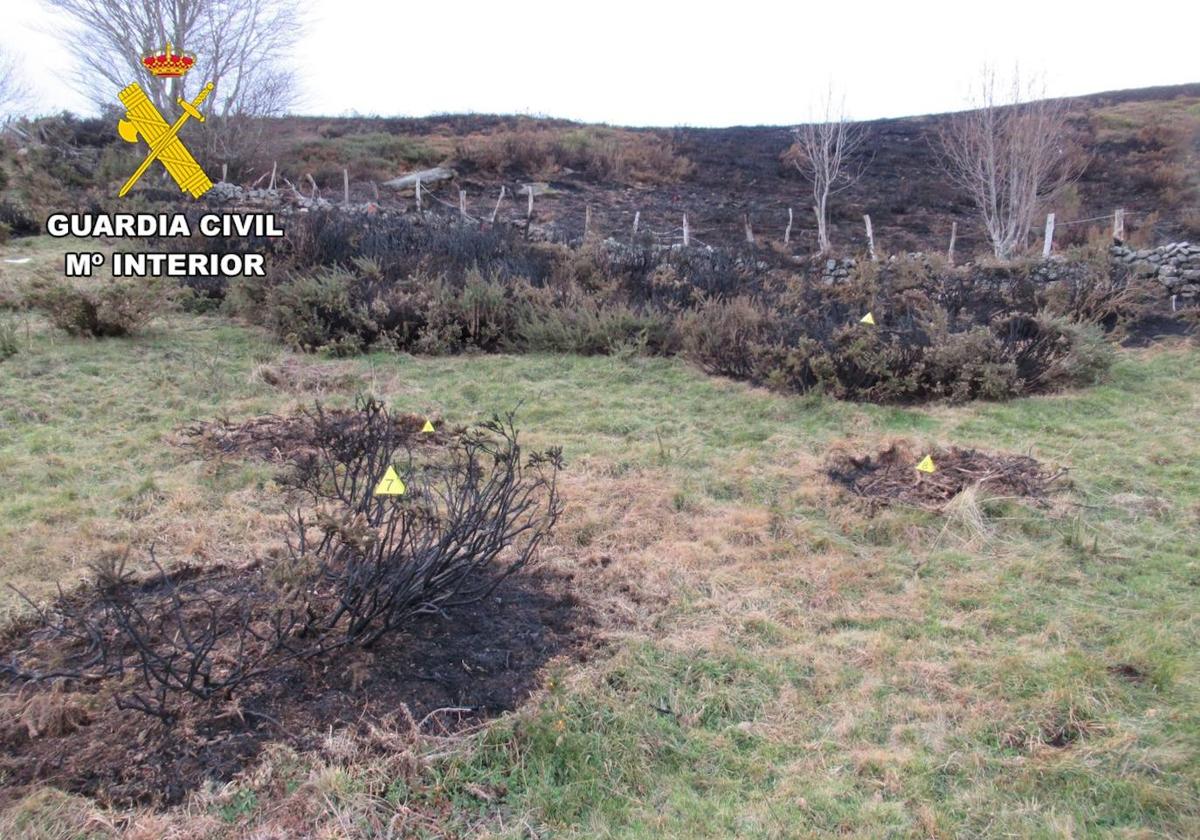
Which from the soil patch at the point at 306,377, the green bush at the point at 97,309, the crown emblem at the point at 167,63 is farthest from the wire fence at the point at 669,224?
the soil patch at the point at 306,377

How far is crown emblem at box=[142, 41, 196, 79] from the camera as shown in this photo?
16578 millimetres

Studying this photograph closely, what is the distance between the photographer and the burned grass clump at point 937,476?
461cm

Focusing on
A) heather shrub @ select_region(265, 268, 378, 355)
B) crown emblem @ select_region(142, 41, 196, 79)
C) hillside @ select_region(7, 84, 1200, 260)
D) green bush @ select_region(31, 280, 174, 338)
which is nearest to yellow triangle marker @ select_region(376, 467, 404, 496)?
heather shrub @ select_region(265, 268, 378, 355)

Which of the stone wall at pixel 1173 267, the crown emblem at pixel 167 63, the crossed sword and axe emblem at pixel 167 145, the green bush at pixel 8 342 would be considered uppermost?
the crown emblem at pixel 167 63

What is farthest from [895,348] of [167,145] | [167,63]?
[167,63]

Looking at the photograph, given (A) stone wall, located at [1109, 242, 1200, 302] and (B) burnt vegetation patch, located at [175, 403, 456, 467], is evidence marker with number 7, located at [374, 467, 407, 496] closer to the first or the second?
(B) burnt vegetation patch, located at [175, 403, 456, 467]

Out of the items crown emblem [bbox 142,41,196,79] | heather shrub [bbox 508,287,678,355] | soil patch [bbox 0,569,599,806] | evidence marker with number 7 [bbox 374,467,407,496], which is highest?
crown emblem [bbox 142,41,196,79]

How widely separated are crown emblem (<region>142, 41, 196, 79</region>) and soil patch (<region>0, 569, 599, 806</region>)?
1685 centimetres

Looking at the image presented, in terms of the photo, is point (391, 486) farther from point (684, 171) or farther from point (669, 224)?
point (684, 171)

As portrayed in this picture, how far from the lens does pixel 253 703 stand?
256 centimetres

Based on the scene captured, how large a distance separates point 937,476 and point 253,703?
3.98 m

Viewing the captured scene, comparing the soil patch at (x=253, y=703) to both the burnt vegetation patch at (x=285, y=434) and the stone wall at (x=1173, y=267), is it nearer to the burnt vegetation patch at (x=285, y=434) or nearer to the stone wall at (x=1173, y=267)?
the burnt vegetation patch at (x=285, y=434)

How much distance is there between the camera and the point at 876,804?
2365 millimetres

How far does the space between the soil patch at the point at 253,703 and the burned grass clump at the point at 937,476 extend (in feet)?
7.64
